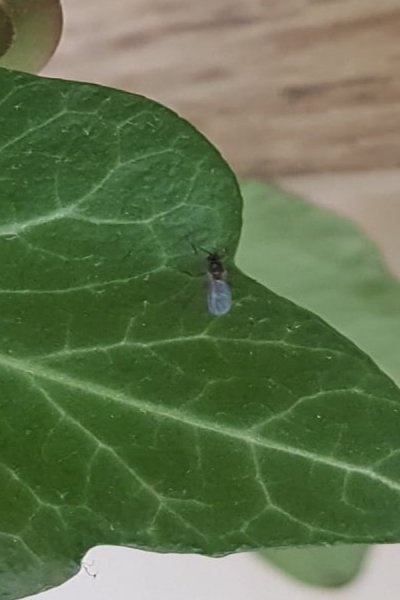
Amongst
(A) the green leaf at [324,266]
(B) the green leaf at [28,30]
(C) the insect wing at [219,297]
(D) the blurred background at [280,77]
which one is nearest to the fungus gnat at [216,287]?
(C) the insect wing at [219,297]

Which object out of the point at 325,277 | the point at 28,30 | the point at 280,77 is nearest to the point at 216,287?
the point at 28,30

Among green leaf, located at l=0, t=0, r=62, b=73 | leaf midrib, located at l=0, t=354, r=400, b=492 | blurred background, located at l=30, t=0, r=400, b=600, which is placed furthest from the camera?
blurred background, located at l=30, t=0, r=400, b=600

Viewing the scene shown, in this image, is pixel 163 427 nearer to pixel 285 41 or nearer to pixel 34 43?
pixel 34 43

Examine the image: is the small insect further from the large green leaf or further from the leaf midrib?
the large green leaf

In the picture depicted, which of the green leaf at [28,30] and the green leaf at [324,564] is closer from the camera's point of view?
the green leaf at [28,30]

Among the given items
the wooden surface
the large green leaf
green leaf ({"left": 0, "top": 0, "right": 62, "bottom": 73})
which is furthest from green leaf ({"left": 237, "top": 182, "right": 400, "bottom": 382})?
green leaf ({"left": 0, "top": 0, "right": 62, "bottom": 73})

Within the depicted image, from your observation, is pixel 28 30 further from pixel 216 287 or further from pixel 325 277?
pixel 325 277

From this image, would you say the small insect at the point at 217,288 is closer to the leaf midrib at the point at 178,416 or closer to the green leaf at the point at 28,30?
the leaf midrib at the point at 178,416
